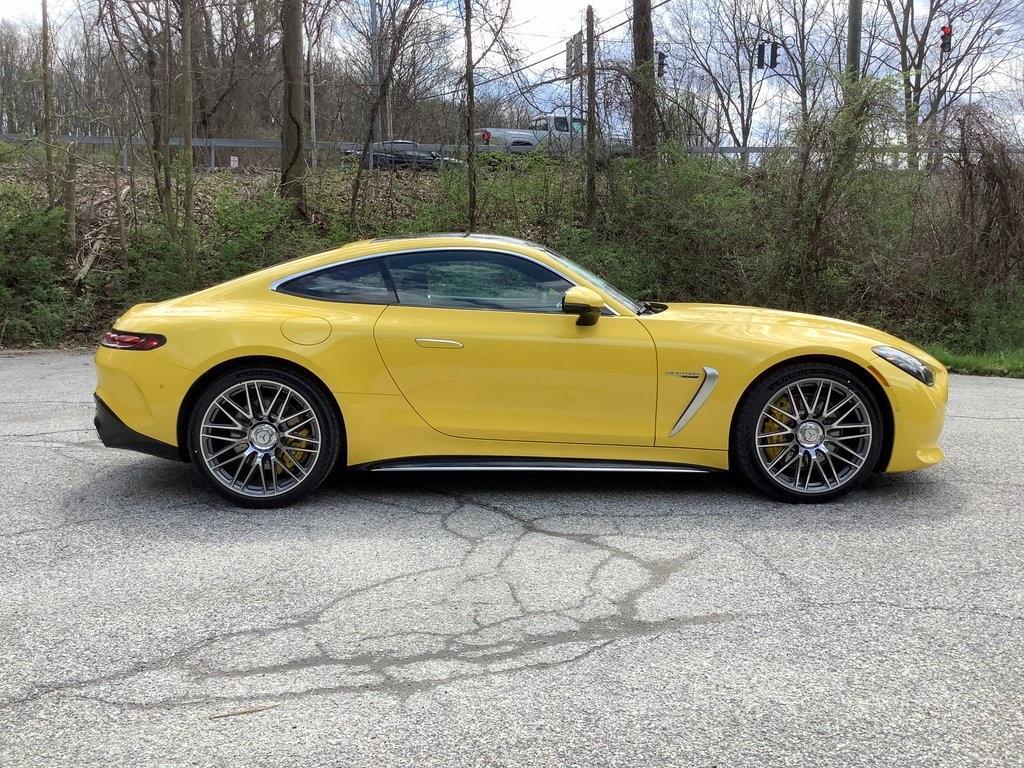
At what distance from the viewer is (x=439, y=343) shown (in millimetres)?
4613

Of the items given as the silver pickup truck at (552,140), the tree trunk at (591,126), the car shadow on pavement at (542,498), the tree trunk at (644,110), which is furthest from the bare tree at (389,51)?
the car shadow on pavement at (542,498)

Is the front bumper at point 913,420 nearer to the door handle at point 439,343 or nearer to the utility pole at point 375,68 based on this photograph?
the door handle at point 439,343

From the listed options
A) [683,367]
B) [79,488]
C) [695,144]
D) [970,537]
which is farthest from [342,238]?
[970,537]

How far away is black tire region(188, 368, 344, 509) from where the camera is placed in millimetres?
4590

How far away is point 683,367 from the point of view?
4621mm

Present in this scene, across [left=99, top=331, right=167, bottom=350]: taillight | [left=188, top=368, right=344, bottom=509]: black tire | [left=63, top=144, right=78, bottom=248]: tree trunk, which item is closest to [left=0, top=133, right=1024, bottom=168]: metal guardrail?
[left=63, top=144, right=78, bottom=248]: tree trunk

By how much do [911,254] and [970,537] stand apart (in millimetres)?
8327

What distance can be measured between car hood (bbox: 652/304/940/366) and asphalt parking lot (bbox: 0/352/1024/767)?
851 millimetres

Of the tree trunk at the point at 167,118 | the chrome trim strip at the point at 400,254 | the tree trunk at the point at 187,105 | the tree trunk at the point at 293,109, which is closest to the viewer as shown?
the chrome trim strip at the point at 400,254

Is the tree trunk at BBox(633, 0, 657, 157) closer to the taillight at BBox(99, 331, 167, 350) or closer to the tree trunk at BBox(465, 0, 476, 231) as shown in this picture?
the tree trunk at BBox(465, 0, 476, 231)

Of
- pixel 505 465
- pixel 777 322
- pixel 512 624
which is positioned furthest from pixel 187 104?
pixel 512 624

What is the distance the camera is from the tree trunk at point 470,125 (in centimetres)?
1263

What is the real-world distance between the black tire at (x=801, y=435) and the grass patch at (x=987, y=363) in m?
6.07

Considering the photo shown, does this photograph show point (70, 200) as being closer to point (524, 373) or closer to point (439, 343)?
point (439, 343)
